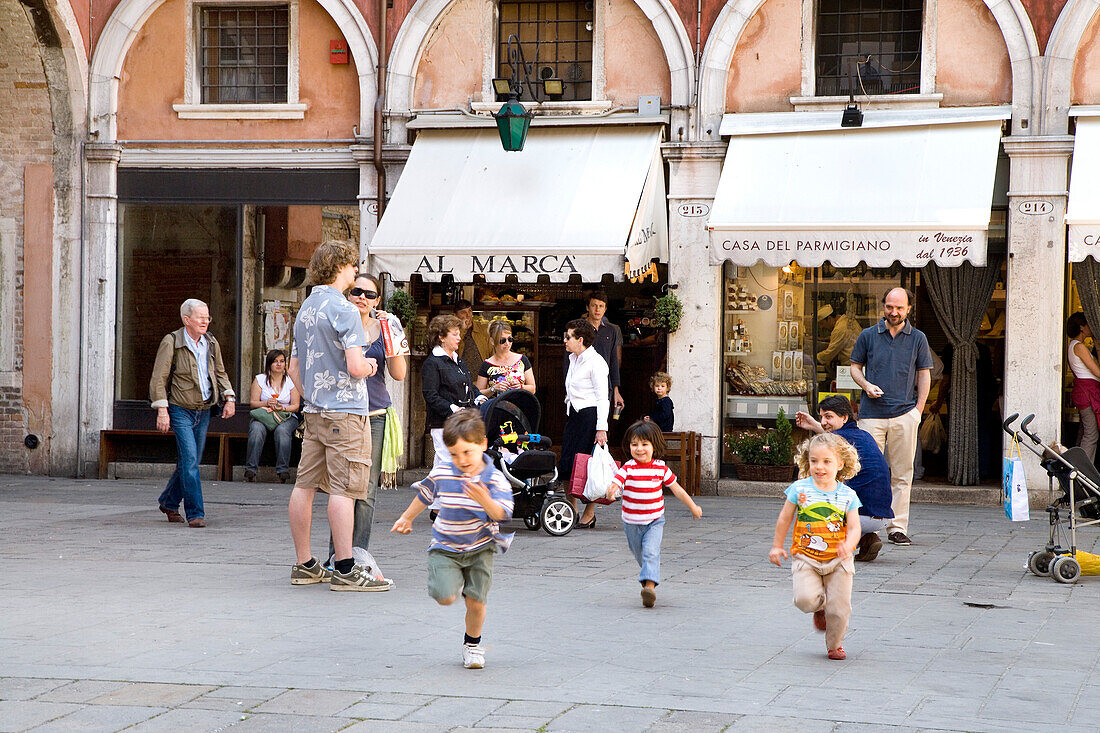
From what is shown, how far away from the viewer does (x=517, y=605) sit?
7270 millimetres

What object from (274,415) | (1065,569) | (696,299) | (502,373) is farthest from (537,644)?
(274,415)

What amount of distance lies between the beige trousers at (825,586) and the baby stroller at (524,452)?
14.2ft

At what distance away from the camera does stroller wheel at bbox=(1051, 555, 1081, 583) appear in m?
8.41

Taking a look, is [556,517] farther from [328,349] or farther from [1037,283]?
[1037,283]

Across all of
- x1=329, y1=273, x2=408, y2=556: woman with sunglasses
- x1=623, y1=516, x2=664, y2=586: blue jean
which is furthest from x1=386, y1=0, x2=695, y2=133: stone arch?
x1=623, y1=516, x2=664, y2=586: blue jean

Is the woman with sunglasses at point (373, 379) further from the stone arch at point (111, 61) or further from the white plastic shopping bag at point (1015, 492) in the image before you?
the stone arch at point (111, 61)

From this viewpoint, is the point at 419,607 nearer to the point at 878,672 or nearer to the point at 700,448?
the point at 878,672

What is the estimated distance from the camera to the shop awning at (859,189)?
1280 centimetres

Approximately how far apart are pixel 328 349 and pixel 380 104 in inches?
308

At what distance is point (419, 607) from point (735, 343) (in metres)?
8.19

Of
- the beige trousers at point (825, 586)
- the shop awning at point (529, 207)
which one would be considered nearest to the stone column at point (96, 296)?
the shop awning at point (529, 207)

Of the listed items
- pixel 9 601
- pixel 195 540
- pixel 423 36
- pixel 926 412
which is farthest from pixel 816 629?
pixel 423 36

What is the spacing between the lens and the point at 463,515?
19.0ft

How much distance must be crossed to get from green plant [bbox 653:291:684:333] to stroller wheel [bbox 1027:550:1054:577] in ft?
20.1
